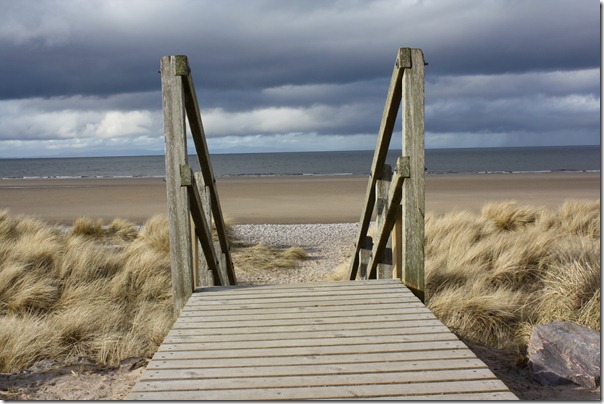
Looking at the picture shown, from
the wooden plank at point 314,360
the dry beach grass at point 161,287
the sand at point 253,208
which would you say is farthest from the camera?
the dry beach grass at point 161,287

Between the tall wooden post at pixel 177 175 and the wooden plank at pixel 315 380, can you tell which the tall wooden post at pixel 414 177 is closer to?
the wooden plank at pixel 315 380

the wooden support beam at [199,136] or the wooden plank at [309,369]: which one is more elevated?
the wooden support beam at [199,136]

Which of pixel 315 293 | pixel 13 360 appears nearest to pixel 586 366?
pixel 315 293

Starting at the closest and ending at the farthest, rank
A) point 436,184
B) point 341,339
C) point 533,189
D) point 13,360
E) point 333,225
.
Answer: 1. point 341,339
2. point 13,360
3. point 333,225
4. point 533,189
5. point 436,184

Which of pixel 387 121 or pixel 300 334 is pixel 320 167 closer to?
pixel 387 121

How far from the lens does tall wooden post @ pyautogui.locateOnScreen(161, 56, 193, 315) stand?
3.92 meters

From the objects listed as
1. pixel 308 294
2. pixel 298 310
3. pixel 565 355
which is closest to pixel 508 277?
pixel 565 355

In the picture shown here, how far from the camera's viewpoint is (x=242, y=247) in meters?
10.5

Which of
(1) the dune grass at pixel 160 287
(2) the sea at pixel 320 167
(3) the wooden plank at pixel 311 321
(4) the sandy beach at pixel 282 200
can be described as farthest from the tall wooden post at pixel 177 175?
(2) the sea at pixel 320 167

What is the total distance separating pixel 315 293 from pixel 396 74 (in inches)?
65.5

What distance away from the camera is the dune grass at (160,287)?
16.7 feet

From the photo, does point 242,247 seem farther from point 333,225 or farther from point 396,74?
point 396,74

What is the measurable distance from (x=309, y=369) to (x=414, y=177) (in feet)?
5.96

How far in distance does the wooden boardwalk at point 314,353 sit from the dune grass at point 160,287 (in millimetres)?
1770
